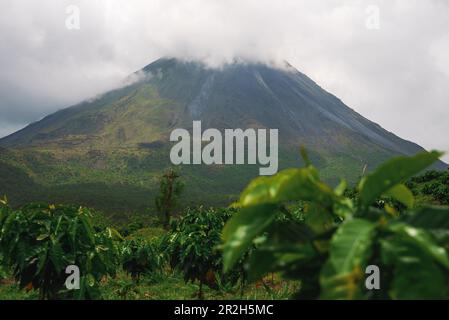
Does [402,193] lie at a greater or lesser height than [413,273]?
greater

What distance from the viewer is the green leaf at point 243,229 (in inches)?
130

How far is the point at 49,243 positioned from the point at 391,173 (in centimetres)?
579

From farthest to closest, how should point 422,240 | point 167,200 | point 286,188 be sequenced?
point 167,200 < point 286,188 < point 422,240

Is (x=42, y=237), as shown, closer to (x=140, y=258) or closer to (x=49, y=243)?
(x=49, y=243)

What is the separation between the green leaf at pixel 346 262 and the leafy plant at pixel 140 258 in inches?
753

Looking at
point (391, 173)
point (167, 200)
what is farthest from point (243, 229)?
point (167, 200)

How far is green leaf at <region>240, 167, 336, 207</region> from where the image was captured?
10.7ft

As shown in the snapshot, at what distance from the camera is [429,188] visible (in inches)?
1615

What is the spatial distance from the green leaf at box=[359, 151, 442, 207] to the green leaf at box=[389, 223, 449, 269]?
473 mm

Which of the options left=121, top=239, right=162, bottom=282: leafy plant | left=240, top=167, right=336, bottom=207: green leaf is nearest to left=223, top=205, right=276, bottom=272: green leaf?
left=240, top=167, right=336, bottom=207: green leaf

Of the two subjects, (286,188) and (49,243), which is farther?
(49,243)

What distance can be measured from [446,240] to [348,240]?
69 centimetres

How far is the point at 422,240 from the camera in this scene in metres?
2.83
